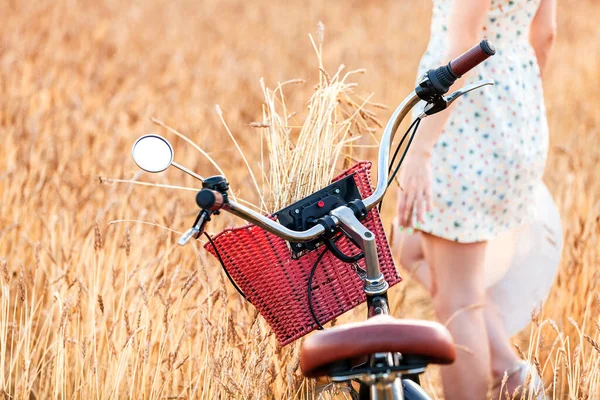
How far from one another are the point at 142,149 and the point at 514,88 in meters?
1.19

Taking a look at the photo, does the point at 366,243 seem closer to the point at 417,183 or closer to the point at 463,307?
the point at 417,183

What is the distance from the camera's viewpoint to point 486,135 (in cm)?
234

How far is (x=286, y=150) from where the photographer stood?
196cm

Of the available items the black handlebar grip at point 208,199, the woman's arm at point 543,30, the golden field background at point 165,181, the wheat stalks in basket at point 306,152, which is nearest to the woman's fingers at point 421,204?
the wheat stalks in basket at point 306,152

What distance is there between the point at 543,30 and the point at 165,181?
2.00 m

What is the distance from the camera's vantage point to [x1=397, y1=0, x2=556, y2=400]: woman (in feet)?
7.66

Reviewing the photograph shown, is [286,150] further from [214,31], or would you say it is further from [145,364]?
[214,31]

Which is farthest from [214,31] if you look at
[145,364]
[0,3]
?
[145,364]

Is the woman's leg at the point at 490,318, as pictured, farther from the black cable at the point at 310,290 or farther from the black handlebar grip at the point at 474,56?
the black handlebar grip at the point at 474,56

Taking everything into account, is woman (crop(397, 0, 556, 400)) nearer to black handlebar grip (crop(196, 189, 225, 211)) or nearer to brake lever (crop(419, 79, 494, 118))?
brake lever (crop(419, 79, 494, 118))

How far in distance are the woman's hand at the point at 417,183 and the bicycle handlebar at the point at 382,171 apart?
1.37 feet

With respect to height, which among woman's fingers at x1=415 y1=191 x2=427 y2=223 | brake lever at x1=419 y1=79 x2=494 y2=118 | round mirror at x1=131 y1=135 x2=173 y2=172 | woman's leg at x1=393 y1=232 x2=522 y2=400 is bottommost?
woman's leg at x1=393 y1=232 x2=522 y2=400

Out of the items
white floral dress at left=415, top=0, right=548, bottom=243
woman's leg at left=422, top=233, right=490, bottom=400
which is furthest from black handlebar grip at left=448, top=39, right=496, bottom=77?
woman's leg at left=422, top=233, right=490, bottom=400

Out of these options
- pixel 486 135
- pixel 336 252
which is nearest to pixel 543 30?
pixel 486 135
